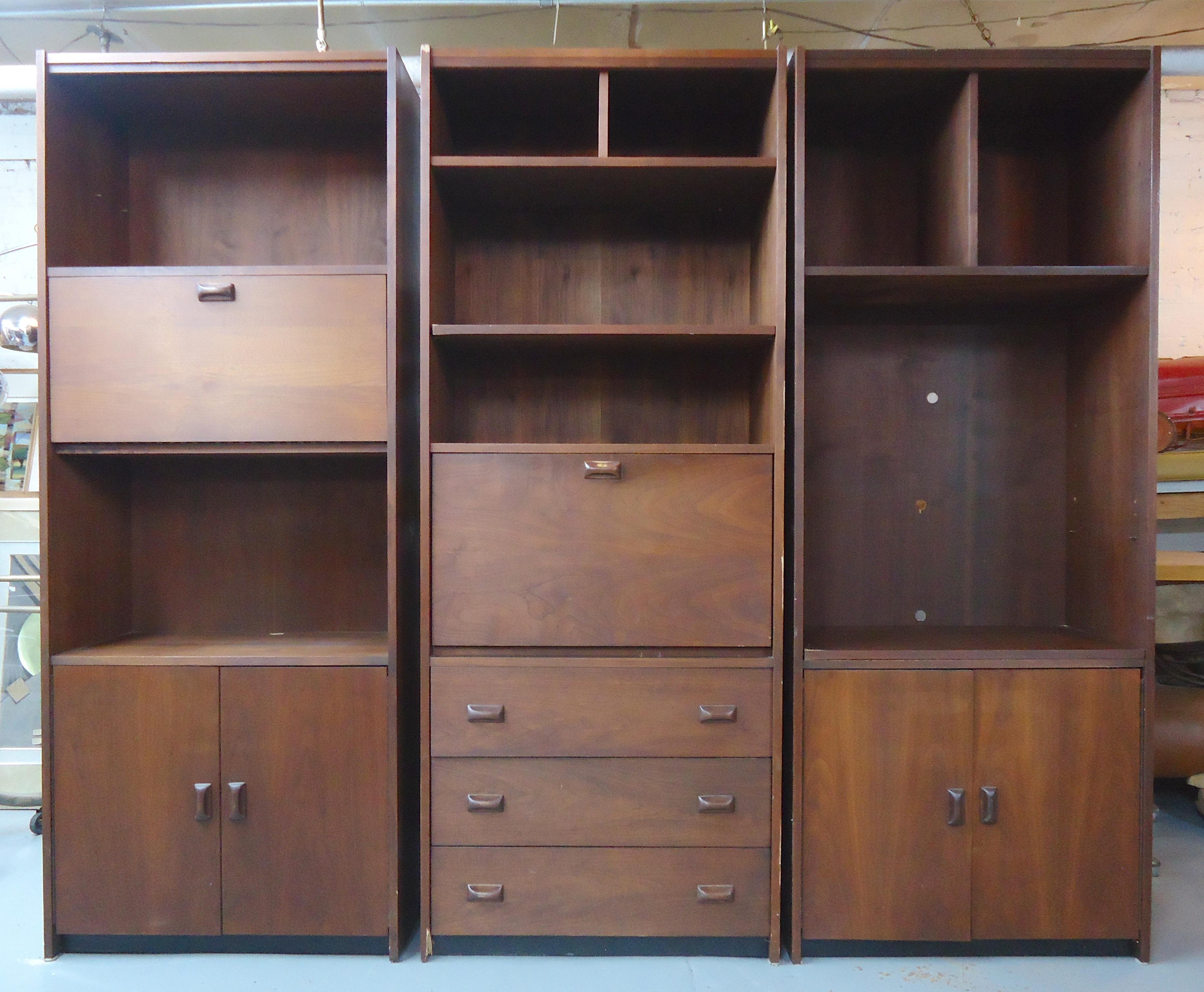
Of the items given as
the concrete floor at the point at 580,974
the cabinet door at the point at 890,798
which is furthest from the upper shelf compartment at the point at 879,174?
the concrete floor at the point at 580,974

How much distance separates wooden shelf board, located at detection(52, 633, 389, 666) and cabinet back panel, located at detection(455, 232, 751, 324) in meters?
0.96

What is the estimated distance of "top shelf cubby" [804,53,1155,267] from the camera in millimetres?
1757

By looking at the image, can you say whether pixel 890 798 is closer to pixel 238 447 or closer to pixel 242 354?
pixel 238 447

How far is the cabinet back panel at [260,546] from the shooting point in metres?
2.11

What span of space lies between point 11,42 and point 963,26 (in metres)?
3.33

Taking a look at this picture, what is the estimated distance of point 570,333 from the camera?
176 centimetres

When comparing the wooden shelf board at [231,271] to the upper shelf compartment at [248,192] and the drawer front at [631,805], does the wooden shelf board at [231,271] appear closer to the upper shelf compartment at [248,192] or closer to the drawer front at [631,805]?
the upper shelf compartment at [248,192]

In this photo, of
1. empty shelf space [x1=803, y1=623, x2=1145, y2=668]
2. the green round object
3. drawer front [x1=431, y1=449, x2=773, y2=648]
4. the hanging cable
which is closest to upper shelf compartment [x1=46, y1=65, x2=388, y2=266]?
the hanging cable

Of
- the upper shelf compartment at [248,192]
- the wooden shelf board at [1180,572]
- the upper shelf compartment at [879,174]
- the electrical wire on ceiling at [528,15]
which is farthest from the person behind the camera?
the electrical wire on ceiling at [528,15]

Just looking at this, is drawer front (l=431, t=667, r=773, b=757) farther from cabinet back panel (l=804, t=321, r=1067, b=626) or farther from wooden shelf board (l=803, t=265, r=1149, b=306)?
wooden shelf board (l=803, t=265, r=1149, b=306)

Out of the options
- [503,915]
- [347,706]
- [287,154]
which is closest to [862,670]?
[503,915]

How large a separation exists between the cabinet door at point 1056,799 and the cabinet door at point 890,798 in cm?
5

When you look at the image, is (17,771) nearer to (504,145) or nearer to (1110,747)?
(504,145)

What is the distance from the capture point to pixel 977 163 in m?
1.77
